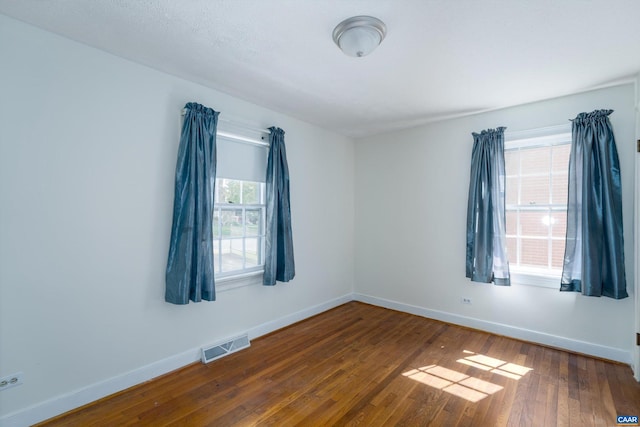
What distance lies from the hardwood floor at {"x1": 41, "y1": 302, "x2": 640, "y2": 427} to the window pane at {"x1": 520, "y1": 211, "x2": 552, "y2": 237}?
125cm

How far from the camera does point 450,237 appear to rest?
3857 mm

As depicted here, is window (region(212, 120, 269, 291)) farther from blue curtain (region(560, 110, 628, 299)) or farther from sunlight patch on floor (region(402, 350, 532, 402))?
blue curtain (region(560, 110, 628, 299))

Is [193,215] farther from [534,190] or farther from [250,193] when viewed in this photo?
[534,190]

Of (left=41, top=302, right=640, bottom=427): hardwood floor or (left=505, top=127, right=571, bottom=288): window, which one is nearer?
(left=41, top=302, right=640, bottom=427): hardwood floor

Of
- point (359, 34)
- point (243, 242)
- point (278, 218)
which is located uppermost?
point (359, 34)

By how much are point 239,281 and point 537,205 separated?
3487 mm

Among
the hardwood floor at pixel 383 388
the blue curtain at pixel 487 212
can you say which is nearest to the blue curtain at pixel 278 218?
the hardwood floor at pixel 383 388

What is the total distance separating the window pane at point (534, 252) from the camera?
3281mm

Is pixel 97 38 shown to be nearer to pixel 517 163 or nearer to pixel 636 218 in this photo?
pixel 517 163

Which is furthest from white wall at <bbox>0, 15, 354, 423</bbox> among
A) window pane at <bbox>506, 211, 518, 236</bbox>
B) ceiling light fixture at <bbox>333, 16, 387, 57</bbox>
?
window pane at <bbox>506, 211, 518, 236</bbox>

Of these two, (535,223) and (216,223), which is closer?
(216,223)

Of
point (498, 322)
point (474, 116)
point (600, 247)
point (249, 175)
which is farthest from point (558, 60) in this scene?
point (249, 175)

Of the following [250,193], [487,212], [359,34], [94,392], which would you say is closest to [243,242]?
[250,193]

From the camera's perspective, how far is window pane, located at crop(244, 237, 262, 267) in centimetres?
337
